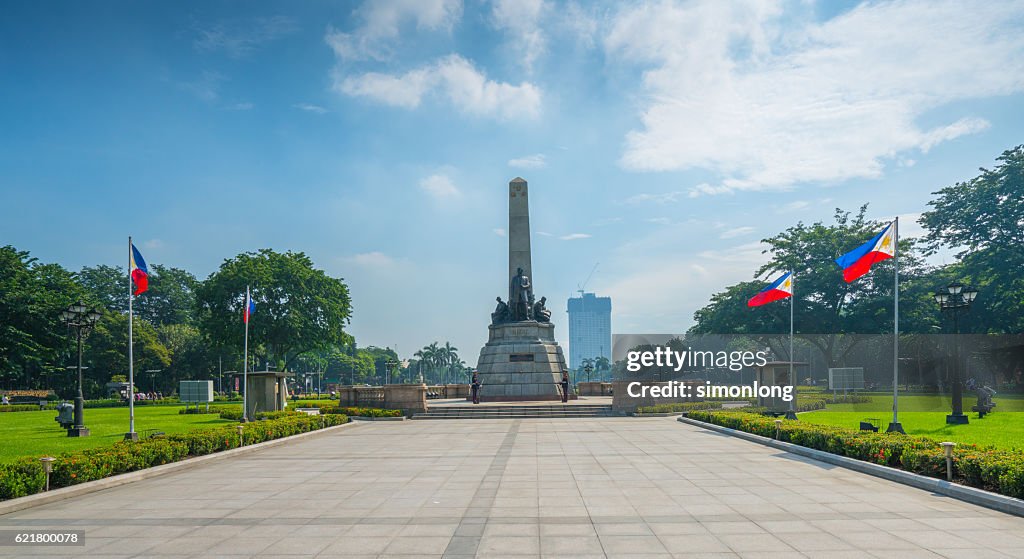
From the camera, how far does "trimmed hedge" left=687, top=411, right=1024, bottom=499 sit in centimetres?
1085

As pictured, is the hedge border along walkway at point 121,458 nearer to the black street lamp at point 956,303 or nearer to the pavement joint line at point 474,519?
the pavement joint line at point 474,519

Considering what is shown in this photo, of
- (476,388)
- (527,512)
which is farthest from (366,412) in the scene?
(527,512)

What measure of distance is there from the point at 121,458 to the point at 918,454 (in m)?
15.6

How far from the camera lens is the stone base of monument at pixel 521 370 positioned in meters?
37.4

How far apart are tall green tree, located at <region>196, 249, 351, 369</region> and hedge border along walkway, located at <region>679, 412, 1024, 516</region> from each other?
38.6 m

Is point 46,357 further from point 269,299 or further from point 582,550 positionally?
point 582,550

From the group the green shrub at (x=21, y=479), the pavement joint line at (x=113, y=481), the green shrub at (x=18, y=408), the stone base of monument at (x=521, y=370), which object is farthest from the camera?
the green shrub at (x=18, y=408)

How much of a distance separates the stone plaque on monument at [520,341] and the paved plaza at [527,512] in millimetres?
20066

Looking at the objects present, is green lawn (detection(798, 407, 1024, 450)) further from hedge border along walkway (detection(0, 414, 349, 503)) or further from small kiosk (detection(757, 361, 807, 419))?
hedge border along walkway (detection(0, 414, 349, 503))

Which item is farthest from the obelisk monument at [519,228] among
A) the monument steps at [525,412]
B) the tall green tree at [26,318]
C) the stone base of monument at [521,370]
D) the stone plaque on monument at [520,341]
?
the tall green tree at [26,318]

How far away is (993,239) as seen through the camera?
147ft

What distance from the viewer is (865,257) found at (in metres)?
19.2

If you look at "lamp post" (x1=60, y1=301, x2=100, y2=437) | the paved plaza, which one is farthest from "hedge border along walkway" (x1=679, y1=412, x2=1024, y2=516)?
"lamp post" (x1=60, y1=301, x2=100, y2=437)

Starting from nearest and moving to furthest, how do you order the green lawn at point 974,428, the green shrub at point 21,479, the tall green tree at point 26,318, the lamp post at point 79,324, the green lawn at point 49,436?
the green shrub at point 21,479 → the green lawn at point 49,436 → the green lawn at point 974,428 → the lamp post at point 79,324 → the tall green tree at point 26,318
